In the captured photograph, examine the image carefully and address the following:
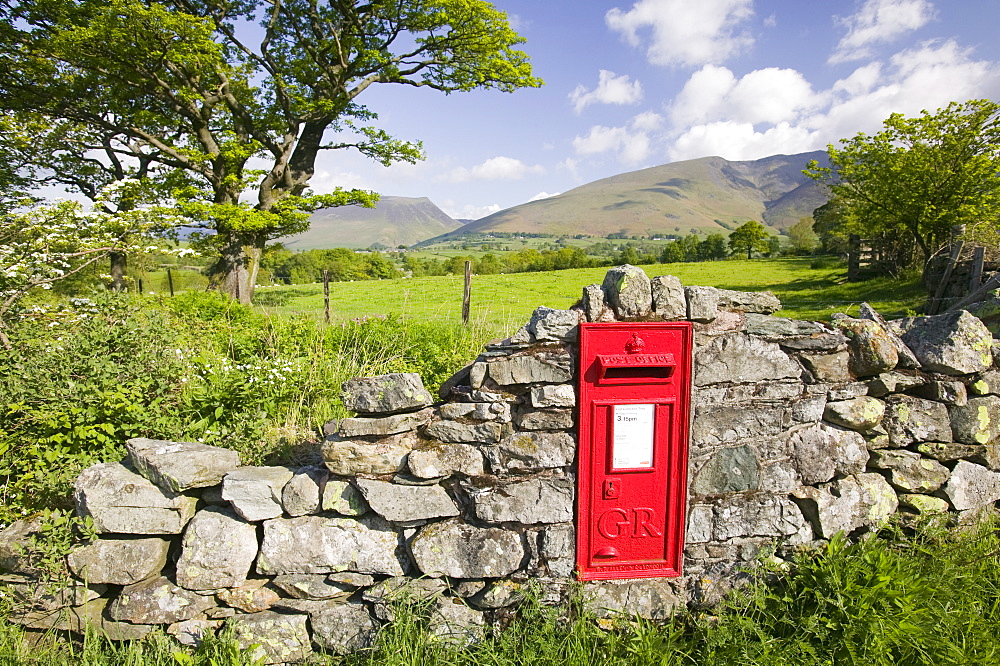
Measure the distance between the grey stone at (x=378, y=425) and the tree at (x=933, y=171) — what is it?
16423 mm

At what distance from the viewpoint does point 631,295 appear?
299 cm

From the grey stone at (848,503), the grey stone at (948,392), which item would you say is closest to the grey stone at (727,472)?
the grey stone at (848,503)

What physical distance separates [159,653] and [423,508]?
173 cm

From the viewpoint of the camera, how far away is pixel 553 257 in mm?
44281

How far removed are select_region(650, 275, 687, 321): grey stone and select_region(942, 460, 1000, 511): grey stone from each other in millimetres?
2381

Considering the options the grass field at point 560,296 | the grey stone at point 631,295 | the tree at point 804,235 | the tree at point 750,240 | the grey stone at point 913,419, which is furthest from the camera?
the tree at point 804,235

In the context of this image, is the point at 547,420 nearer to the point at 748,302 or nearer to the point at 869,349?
the point at 748,302

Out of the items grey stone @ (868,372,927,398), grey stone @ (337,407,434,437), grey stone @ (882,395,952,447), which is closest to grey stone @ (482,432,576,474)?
grey stone @ (337,407,434,437)

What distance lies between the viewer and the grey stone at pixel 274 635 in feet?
10.2

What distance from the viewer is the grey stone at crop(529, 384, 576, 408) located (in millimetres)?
3053

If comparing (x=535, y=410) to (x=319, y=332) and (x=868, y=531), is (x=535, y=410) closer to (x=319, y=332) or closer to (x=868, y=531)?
(x=868, y=531)

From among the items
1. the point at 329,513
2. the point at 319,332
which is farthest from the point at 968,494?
the point at 319,332

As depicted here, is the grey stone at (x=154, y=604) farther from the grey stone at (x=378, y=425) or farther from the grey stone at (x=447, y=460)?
the grey stone at (x=447, y=460)

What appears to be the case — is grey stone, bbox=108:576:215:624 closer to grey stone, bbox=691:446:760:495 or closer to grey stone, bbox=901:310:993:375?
grey stone, bbox=691:446:760:495
